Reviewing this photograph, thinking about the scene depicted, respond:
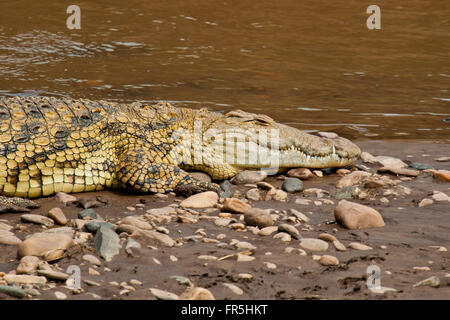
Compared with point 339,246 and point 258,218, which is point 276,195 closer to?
point 258,218

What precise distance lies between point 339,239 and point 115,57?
8627mm

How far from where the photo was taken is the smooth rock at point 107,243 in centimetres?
418

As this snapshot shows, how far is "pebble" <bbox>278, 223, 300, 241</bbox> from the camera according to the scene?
4.63m

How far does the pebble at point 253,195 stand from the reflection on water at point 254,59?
9.37ft

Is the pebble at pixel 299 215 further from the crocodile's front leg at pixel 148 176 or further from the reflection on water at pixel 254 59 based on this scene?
the reflection on water at pixel 254 59

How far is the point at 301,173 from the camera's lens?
254 inches

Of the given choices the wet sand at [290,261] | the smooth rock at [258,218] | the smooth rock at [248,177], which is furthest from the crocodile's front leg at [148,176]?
the smooth rock at [258,218]

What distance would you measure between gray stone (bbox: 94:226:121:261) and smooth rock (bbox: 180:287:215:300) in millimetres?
787

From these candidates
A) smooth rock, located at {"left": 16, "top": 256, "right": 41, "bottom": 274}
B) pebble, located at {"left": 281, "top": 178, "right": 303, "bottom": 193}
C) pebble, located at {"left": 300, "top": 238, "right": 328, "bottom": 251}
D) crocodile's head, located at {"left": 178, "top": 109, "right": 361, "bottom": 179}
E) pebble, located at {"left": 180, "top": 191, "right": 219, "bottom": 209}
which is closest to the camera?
smooth rock, located at {"left": 16, "top": 256, "right": 41, "bottom": 274}

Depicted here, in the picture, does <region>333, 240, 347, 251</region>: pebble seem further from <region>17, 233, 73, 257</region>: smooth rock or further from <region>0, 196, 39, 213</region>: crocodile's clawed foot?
<region>0, 196, 39, 213</region>: crocodile's clawed foot

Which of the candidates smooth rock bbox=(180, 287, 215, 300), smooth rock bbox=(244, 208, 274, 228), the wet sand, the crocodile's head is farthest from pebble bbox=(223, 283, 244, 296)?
the crocodile's head

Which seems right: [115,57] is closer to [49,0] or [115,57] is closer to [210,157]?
[49,0]

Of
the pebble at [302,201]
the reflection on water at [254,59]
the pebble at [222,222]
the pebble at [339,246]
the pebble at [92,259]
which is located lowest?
the pebble at [302,201]
